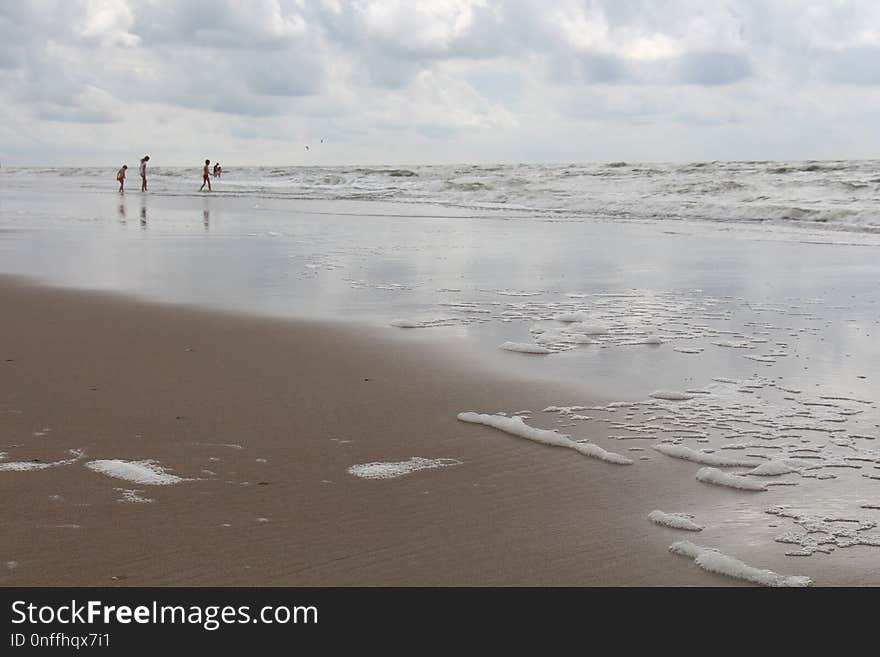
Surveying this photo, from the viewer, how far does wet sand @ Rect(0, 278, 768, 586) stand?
314 centimetres

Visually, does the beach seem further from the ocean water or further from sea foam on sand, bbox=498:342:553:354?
the ocean water

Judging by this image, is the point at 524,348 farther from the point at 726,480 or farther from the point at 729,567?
the point at 729,567

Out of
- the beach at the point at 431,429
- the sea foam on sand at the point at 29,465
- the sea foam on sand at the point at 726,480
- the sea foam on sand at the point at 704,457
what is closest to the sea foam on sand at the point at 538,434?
the beach at the point at 431,429

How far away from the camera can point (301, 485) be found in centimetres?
392

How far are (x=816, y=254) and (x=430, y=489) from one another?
12.1 meters

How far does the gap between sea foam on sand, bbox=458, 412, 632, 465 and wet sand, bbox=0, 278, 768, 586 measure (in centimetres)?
7

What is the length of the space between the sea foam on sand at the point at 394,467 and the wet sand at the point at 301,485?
6cm

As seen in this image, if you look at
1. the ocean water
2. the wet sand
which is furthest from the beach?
the ocean water

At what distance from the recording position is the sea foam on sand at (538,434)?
4395 mm

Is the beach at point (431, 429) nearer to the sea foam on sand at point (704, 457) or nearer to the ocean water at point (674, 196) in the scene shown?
the sea foam on sand at point (704, 457)

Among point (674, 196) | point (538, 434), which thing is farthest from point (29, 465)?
point (674, 196)

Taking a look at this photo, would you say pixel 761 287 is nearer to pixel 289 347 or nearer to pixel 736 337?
pixel 736 337

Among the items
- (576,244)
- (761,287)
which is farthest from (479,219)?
(761,287)

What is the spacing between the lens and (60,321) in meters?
7.52
